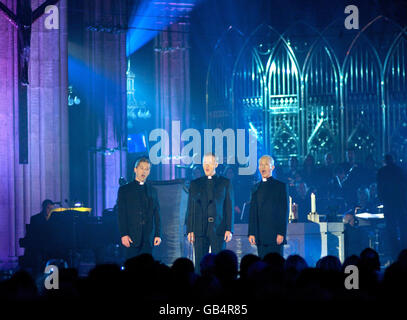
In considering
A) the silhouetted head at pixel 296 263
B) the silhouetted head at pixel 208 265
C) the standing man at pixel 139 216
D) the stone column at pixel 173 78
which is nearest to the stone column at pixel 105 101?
the stone column at pixel 173 78

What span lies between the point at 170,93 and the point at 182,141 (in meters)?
1.31

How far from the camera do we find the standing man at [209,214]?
894cm

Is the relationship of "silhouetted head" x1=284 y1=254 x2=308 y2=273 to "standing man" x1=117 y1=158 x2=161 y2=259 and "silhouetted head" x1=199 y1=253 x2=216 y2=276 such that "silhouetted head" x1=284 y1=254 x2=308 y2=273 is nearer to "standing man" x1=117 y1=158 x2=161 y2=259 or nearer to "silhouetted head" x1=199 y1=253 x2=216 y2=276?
"silhouetted head" x1=199 y1=253 x2=216 y2=276

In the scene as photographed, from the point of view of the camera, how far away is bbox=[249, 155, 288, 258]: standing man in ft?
29.2

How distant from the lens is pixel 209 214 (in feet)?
29.3

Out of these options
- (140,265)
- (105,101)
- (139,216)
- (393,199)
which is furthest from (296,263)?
(105,101)

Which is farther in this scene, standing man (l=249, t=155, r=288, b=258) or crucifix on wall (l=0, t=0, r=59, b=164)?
crucifix on wall (l=0, t=0, r=59, b=164)

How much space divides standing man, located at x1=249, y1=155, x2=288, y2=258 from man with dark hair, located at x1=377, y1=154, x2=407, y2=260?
471 centimetres

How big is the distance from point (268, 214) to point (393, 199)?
494cm

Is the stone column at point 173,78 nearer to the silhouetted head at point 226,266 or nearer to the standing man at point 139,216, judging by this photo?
the standing man at point 139,216

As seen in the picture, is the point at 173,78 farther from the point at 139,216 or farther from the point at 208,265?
the point at 208,265

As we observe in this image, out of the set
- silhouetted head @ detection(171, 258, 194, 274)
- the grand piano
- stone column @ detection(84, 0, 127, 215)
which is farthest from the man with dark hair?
silhouetted head @ detection(171, 258, 194, 274)

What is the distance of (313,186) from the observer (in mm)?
15430

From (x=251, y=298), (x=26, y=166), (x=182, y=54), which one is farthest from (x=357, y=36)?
(x=251, y=298)
